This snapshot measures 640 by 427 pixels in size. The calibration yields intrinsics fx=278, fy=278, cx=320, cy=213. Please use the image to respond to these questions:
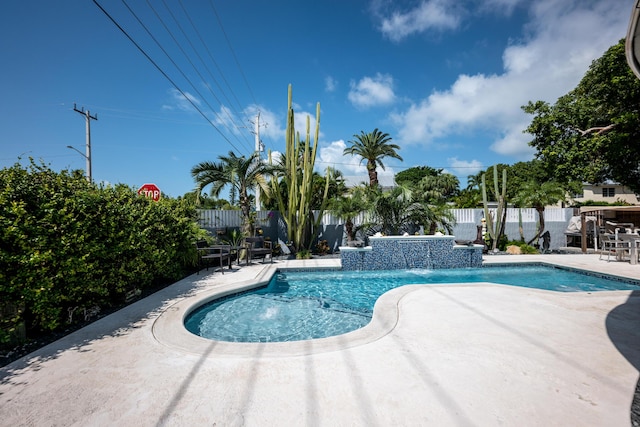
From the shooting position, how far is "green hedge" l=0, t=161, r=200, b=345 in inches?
137

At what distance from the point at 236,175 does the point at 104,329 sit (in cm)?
797

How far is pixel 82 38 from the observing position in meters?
8.02

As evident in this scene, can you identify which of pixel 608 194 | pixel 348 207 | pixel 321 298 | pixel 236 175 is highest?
pixel 608 194

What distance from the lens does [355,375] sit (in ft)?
9.23

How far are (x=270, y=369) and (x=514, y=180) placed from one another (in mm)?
45782

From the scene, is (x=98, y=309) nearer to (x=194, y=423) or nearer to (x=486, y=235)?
(x=194, y=423)

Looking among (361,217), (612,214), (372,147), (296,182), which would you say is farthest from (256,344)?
(612,214)

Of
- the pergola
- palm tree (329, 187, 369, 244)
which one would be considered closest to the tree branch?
the pergola

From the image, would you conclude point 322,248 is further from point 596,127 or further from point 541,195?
point 596,127

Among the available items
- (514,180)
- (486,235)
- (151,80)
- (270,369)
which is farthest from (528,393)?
(514,180)

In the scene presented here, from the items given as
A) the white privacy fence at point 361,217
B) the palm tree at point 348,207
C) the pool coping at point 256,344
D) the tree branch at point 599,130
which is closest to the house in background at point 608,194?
the tree branch at point 599,130

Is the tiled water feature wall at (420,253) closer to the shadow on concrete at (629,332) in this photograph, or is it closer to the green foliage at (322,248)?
the green foliage at (322,248)

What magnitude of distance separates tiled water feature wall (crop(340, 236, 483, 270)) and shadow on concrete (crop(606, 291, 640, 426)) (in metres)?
5.34

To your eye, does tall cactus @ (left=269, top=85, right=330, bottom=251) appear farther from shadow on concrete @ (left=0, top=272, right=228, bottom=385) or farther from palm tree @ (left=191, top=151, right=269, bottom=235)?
shadow on concrete @ (left=0, top=272, right=228, bottom=385)
